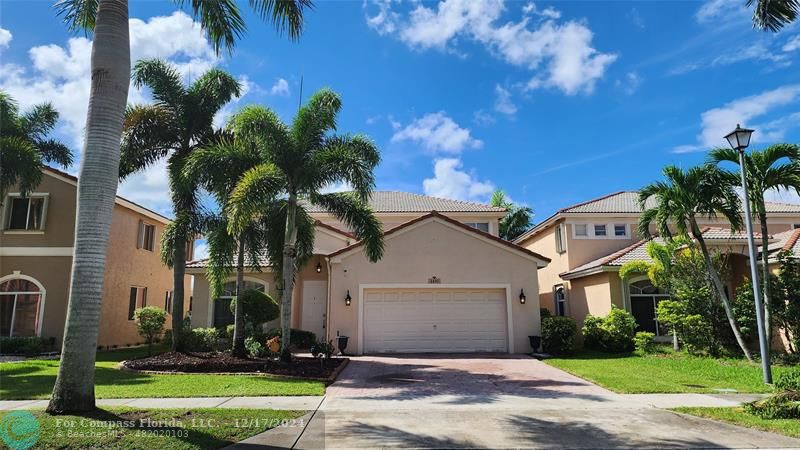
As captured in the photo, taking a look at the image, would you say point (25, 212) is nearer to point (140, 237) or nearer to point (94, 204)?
point (140, 237)

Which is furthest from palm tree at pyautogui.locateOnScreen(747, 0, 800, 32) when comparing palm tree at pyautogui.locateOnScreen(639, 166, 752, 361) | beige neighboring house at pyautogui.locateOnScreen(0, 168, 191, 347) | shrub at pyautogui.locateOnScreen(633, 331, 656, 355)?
beige neighboring house at pyautogui.locateOnScreen(0, 168, 191, 347)

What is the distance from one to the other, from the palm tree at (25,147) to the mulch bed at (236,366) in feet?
25.1

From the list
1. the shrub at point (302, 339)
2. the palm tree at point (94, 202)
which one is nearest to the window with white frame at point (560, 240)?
the shrub at point (302, 339)

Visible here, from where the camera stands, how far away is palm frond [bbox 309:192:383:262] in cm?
1409

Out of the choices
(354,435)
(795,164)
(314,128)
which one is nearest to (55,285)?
(314,128)

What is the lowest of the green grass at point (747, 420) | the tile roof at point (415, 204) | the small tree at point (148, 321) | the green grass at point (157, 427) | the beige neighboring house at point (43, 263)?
the green grass at point (747, 420)

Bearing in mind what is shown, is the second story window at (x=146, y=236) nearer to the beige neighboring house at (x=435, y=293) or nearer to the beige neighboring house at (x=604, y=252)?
the beige neighboring house at (x=435, y=293)

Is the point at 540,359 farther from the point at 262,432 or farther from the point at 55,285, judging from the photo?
the point at 55,285

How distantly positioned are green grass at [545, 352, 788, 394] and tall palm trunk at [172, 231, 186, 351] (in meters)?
11.5

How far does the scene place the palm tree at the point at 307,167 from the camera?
12.7m

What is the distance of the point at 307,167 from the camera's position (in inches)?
514

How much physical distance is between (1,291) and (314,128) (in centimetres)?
1472

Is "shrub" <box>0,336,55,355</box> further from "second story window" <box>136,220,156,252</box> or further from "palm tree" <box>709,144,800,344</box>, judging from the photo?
"palm tree" <box>709,144,800,344</box>

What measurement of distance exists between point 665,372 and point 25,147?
66.1 feet
